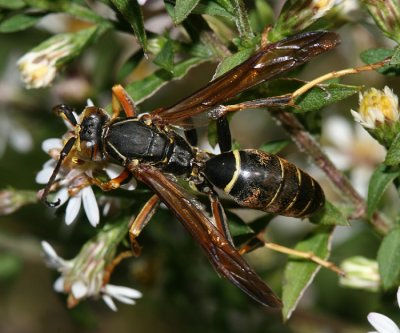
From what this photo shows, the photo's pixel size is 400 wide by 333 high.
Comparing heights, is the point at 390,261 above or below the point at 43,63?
below

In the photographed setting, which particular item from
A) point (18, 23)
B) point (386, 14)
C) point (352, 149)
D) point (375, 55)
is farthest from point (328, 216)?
point (352, 149)

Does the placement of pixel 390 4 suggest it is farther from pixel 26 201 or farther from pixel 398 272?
pixel 26 201

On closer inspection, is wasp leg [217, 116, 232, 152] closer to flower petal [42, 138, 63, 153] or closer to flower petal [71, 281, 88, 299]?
flower petal [42, 138, 63, 153]

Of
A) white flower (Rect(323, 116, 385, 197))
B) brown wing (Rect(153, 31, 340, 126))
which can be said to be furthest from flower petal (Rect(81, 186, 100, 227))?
white flower (Rect(323, 116, 385, 197))

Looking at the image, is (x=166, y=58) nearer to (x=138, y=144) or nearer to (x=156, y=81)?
(x=156, y=81)

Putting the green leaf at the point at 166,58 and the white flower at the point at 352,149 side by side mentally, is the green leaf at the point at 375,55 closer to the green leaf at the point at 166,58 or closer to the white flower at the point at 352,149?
the green leaf at the point at 166,58

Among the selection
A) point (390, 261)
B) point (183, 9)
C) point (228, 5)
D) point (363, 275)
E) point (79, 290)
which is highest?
point (183, 9)

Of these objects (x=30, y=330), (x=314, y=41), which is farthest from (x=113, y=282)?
(x=314, y=41)
